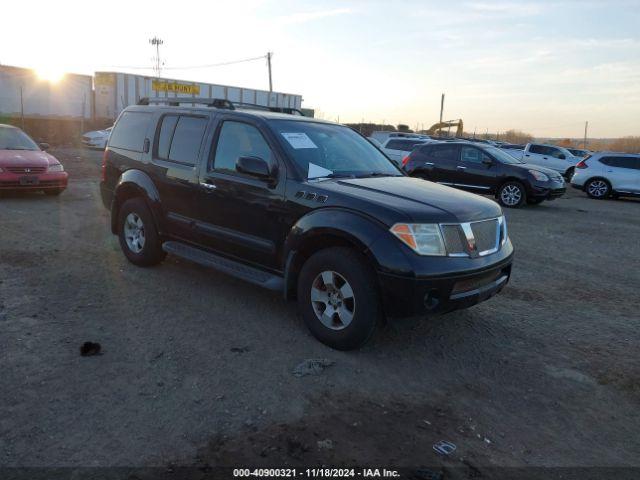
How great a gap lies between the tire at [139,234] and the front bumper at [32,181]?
5.12 meters

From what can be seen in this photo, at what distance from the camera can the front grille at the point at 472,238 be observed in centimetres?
383

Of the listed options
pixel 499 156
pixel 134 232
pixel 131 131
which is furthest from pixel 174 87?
pixel 134 232

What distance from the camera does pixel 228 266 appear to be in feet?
15.8

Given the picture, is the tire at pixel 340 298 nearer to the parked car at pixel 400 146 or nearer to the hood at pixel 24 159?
the hood at pixel 24 159

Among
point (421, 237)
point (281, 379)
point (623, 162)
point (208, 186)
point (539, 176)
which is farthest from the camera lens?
point (623, 162)

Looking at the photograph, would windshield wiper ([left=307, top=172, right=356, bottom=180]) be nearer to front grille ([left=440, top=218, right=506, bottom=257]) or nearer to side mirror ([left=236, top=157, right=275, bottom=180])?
side mirror ([left=236, top=157, right=275, bottom=180])

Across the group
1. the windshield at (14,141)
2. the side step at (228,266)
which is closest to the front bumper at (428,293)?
the side step at (228,266)

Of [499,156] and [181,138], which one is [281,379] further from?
[499,156]

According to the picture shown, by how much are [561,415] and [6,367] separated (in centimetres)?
381

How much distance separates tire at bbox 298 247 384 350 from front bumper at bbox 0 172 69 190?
26.8 ft

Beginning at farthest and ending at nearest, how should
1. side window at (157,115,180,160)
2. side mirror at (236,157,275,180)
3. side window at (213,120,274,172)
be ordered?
side window at (157,115,180,160)
side window at (213,120,274,172)
side mirror at (236,157,275,180)

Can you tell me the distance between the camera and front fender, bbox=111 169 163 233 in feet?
18.5

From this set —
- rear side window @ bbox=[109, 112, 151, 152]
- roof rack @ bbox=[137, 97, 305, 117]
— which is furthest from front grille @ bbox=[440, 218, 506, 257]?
rear side window @ bbox=[109, 112, 151, 152]

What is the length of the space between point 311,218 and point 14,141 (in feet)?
30.8
